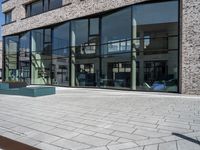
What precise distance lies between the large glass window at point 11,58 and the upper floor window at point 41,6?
4333 millimetres

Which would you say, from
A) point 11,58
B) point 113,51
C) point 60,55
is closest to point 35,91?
point 113,51

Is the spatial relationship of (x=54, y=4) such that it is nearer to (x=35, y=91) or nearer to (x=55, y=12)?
(x=55, y=12)

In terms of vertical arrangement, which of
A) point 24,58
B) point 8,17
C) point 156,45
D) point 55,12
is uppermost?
point 8,17

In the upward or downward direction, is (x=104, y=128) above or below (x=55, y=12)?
below

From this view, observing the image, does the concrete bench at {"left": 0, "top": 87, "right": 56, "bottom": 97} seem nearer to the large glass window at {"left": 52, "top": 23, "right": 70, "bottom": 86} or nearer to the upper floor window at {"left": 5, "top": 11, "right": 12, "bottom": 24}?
the large glass window at {"left": 52, "top": 23, "right": 70, "bottom": 86}

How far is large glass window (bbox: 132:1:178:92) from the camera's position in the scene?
1582 cm

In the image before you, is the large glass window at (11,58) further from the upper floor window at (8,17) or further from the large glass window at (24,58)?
the upper floor window at (8,17)

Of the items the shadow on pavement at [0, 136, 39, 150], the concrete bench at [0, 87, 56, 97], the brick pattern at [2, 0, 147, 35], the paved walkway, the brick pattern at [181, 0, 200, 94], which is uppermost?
the brick pattern at [2, 0, 147, 35]

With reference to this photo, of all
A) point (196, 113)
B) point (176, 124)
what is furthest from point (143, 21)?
point (176, 124)

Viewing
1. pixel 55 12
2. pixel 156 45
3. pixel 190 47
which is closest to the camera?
pixel 190 47

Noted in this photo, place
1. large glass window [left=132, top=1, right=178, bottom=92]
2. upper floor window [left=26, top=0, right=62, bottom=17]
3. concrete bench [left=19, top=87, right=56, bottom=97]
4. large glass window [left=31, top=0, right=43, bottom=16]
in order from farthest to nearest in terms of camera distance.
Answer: large glass window [left=31, top=0, right=43, bottom=16], upper floor window [left=26, top=0, right=62, bottom=17], large glass window [left=132, top=1, right=178, bottom=92], concrete bench [left=19, top=87, right=56, bottom=97]

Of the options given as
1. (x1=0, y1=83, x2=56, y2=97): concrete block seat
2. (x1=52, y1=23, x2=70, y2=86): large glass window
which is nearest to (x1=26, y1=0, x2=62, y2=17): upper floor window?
(x1=52, y1=23, x2=70, y2=86): large glass window

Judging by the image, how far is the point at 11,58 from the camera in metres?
29.0

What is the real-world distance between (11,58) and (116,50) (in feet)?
53.6
